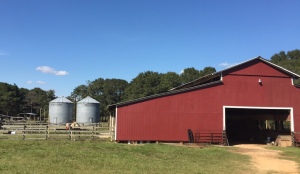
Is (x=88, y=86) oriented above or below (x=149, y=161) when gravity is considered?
above

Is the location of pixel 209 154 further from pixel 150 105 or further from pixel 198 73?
pixel 198 73

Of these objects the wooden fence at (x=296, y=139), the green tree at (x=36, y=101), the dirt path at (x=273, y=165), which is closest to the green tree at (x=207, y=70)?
the green tree at (x=36, y=101)

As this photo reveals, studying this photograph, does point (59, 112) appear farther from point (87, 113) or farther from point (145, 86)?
point (145, 86)

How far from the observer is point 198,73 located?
316ft

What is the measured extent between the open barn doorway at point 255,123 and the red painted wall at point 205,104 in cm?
73

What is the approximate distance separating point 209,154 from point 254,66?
431 inches

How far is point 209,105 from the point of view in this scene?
84.9ft

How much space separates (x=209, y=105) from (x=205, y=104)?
13.6 inches

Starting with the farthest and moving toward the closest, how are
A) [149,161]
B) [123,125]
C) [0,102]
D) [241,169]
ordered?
[0,102] < [123,125] < [149,161] < [241,169]

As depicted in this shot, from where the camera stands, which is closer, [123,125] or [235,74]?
[123,125]

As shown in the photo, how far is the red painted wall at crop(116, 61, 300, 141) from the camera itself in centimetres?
2475

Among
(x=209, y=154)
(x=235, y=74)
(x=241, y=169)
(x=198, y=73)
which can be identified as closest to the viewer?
(x=241, y=169)

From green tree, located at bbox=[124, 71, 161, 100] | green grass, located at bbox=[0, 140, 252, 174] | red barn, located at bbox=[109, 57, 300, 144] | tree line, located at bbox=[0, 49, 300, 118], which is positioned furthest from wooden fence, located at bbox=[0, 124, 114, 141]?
tree line, located at bbox=[0, 49, 300, 118]

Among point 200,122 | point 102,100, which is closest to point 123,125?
point 200,122
